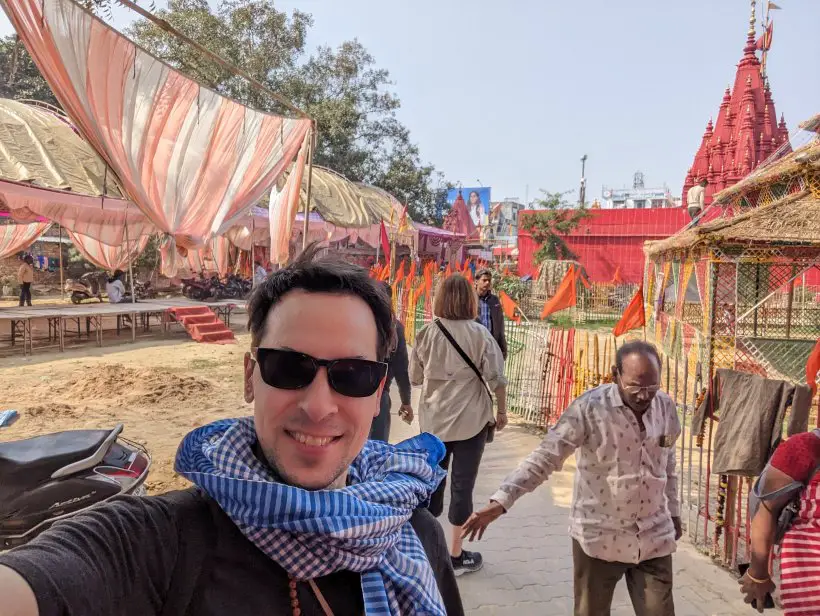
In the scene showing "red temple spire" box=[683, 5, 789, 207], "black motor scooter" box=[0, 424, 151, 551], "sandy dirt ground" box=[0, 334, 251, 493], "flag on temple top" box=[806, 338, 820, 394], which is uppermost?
"red temple spire" box=[683, 5, 789, 207]

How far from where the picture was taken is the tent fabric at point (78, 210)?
10312 mm

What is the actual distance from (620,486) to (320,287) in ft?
6.15

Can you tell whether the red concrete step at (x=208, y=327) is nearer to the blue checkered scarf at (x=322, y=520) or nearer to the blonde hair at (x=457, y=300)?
the blonde hair at (x=457, y=300)

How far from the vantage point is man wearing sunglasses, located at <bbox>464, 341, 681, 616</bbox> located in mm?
2305

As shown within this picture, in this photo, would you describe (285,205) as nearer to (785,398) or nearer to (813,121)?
(785,398)

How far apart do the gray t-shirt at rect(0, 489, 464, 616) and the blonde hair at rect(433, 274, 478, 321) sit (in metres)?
2.88

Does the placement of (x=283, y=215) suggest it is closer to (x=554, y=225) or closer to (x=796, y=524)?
(x=796, y=524)

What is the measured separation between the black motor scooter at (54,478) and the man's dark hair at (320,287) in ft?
8.56

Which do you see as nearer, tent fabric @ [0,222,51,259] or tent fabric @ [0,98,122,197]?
tent fabric @ [0,98,122,197]

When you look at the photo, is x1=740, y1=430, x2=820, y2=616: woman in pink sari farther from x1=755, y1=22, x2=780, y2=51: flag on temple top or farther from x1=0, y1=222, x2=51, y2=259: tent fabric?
x1=755, y1=22, x2=780, y2=51: flag on temple top

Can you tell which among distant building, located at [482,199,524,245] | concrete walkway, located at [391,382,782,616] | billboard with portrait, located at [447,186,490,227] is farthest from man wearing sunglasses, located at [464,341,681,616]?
billboard with portrait, located at [447,186,490,227]

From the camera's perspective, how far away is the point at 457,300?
12.3 feet

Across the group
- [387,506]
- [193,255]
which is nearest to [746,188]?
[387,506]

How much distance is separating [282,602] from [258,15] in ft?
86.8
